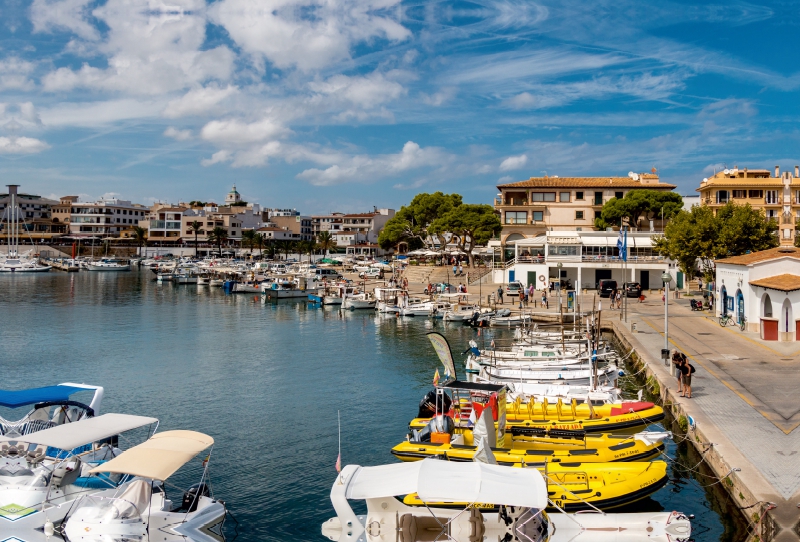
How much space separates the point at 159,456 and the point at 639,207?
75.1 metres

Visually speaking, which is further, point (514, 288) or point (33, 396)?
point (514, 288)

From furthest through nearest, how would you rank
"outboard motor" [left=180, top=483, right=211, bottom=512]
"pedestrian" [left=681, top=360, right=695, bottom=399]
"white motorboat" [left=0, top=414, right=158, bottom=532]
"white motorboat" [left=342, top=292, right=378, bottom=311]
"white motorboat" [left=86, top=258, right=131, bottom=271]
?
"white motorboat" [left=86, top=258, right=131, bottom=271]
"white motorboat" [left=342, top=292, right=378, bottom=311]
"pedestrian" [left=681, top=360, right=695, bottom=399]
"outboard motor" [left=180, top=483, right=211, bottom=512]
"white motorboat" [left=0, top=414, right=158, bottom=532]

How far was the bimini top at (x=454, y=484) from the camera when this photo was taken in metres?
11.6

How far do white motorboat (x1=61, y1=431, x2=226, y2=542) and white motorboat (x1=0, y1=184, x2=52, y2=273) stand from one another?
13346cm

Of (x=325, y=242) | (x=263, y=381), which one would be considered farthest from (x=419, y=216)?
(x=263, y=381)

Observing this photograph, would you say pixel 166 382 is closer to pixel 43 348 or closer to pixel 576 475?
pixel 43 348

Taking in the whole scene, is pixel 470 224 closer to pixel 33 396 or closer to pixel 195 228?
pixel 33 396

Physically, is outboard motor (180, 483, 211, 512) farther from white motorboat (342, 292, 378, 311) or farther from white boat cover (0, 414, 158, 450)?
white motorboat (342, 292, 378, 311)

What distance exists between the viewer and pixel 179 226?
544 ft

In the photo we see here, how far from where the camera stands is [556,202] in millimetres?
84562

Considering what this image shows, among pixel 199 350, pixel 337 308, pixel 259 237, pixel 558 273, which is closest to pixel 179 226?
pixel 259 237

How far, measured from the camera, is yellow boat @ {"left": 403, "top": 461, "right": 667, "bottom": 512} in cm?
1496

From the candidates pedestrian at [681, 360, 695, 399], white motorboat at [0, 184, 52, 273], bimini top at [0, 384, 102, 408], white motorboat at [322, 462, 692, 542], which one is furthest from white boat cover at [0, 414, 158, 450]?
white motorboat at [0, 184, 52, 273]

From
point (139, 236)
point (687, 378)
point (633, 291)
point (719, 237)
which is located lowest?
point (687, 378)
